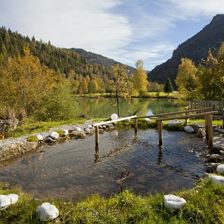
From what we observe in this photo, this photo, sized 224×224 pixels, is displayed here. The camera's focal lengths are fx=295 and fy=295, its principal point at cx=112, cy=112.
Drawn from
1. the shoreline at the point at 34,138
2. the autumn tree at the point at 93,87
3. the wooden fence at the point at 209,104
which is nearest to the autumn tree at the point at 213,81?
the wooden fence at the point at 209,104

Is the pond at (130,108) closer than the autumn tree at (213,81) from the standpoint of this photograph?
No

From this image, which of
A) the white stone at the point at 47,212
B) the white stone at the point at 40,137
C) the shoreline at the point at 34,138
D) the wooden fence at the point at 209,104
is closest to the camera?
the white stone at the point at 47,212

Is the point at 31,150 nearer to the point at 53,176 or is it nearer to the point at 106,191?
the point at 53,176

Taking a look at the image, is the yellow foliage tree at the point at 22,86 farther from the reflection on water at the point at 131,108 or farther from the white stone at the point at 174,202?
the white stone at the point at 174,202

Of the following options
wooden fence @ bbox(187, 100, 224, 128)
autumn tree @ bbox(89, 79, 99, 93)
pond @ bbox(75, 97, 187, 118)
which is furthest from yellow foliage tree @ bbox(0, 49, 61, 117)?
autumn tree @ bbox(89, 79, 99, 93)

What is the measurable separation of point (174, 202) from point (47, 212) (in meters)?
3.41

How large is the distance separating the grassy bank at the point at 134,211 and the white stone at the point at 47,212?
0.15m

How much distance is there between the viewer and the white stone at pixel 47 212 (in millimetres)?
7840

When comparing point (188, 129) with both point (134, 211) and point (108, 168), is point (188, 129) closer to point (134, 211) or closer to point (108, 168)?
point (108, 168)

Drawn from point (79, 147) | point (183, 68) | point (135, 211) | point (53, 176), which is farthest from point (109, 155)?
point (183, 68)

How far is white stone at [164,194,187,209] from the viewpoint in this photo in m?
7.84

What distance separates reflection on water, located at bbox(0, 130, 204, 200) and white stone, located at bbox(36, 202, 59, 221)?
2.55 metres

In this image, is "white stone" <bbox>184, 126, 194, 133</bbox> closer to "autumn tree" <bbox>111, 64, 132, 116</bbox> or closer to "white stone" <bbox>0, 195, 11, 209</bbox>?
"autumn tree" <bbox>111, 64, 132, 116</bbox>

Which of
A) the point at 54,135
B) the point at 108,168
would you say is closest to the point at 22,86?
the point at 54,135
